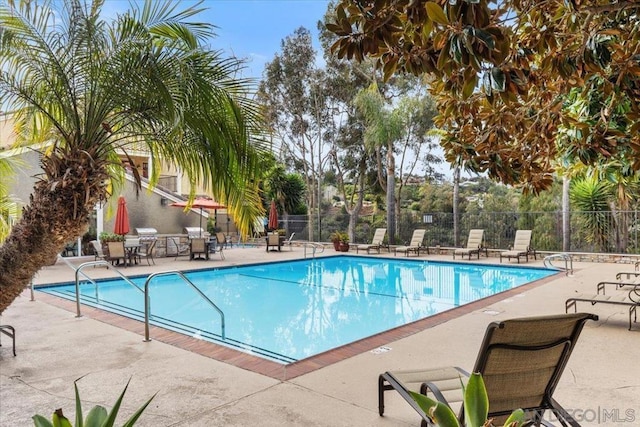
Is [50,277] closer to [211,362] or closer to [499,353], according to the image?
[211,362]

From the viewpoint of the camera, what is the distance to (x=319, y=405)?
12.6 ft

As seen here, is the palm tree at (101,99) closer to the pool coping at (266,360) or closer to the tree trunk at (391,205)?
the pool coping at (266,360)

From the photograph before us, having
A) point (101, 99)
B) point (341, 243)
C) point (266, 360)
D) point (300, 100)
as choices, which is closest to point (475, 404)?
point (266, 360)

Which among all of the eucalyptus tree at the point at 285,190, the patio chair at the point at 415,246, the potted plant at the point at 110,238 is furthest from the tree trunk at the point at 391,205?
the potted plant at the point at 110,238

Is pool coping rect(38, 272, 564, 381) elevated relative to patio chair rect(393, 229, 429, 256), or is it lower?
lower

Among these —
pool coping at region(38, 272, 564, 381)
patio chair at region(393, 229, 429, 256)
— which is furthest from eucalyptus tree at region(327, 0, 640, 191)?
patio chair at region(393, 229, 429, 256)

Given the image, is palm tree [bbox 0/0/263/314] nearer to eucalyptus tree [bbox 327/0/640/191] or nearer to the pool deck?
the pool deck

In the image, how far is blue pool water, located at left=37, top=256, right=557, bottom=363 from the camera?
7.76m

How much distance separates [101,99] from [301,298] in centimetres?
766

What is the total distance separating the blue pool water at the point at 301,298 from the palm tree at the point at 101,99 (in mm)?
3241

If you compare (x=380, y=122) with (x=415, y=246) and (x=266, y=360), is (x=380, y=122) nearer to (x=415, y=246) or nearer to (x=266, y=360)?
(x=415, y=246)

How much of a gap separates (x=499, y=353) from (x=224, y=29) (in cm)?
431

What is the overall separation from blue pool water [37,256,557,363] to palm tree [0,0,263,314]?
3241mm

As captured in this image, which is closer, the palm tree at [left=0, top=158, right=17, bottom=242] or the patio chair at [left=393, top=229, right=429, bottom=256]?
the palm tree at [left=0, top=158, right=17, bottom=242]
